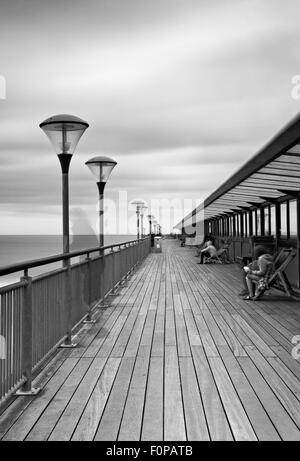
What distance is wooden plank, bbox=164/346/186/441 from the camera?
2.79 m

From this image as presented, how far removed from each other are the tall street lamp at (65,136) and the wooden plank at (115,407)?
5.49 ft

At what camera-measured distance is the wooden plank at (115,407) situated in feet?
9.14

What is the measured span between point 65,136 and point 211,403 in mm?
3210

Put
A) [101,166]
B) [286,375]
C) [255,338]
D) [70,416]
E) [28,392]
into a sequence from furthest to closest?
[101,166] < [255,338] < [286,375] < [28,392] < [70,416]

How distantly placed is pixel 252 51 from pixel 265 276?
423 cm

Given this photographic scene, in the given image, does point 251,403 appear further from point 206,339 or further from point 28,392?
point 206,339

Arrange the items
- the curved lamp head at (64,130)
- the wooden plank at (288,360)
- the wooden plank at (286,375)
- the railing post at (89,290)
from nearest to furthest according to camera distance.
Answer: the wooden plank at (286,375) → the wooden plank at (288,360) → the curved lamp head at (64,130) → the railing post at (89,290)

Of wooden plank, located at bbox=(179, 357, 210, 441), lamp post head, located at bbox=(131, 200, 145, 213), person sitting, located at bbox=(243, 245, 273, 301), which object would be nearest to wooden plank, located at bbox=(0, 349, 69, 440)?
wooden plank, located at bbox=(179, 357, 210, 441)

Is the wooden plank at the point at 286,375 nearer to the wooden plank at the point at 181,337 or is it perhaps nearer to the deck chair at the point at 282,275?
the wooden plank at the point at 181,337

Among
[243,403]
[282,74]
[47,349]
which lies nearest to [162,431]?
[243,403]

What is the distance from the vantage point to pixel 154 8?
21.1ft

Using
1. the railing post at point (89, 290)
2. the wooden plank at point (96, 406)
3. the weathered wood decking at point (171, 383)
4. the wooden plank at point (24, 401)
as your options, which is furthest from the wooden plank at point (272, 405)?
the railing post at point (89, 290)

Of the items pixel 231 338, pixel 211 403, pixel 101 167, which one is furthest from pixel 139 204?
pixel 211 403

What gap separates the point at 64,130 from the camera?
203 inches
